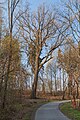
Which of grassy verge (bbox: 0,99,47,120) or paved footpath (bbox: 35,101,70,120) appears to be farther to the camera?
paved footpath (bbox: 35,101,70,120)

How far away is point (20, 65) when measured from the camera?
25688 millimetres

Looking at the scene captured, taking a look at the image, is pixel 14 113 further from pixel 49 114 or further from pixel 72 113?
pixel 72 113

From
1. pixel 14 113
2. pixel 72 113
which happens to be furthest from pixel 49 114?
pixel 14 113

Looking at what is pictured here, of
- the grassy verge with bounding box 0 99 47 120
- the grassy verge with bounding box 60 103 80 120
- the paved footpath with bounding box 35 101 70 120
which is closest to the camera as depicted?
the grassy verge with bounding box 0 99 47 120

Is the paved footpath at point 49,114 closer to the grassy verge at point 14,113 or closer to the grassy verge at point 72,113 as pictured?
the grassy verge at point 72,113

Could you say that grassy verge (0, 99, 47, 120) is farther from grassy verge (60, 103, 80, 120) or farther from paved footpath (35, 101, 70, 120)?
grassy verge (60, 103, 80, 120)

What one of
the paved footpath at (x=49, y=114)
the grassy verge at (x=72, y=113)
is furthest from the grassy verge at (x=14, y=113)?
the grassy verge at (x=72, y=113)

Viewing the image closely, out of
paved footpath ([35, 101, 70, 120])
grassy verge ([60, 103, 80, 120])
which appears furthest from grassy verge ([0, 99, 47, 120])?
grassy verge ([60, 103, 80, 120])

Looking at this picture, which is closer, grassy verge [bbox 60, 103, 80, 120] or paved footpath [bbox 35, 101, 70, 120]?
paved footpath [bbox 35, 101, 70, 120]

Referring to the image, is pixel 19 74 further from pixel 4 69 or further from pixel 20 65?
pixel 4 69

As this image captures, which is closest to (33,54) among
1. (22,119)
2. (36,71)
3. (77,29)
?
(36,71)

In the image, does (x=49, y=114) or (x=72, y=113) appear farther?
(x=72, y=113)

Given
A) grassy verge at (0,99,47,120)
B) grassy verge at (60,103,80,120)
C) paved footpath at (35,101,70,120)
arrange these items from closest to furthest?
grassy verge at (0,99,47,120), paved footpath at (35,101,70,120), grassy verge at (60,103,80,120)

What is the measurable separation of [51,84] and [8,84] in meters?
→ 72.0
